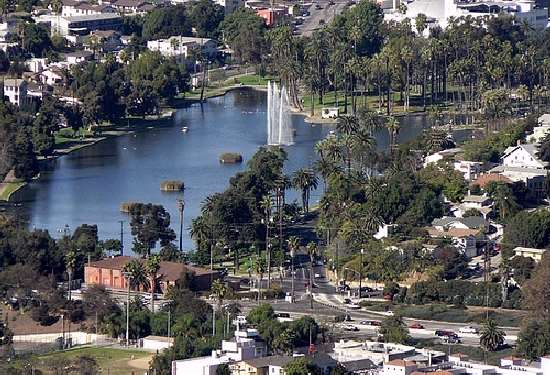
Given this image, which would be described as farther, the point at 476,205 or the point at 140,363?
the point at 476,205

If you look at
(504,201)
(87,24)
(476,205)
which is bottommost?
(476,205)

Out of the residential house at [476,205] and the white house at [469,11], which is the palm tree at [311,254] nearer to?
the residential house at [476,205]

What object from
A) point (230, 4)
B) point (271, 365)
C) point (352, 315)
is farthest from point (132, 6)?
point (271, 365)

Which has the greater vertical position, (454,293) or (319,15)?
(319,15)

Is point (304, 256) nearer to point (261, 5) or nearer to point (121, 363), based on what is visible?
point (121, 363)

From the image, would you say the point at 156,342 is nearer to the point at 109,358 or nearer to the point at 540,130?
the point at 109,358

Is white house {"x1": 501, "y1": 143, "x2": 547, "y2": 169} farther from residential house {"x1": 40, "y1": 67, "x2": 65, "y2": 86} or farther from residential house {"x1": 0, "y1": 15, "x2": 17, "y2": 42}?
residential house {"x1": 0, "y1": 15, "x2": 17, "y2": 42}

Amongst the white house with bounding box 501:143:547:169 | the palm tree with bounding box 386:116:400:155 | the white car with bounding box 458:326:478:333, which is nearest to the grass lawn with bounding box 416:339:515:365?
the white car with bounding box 458:326:478:333
